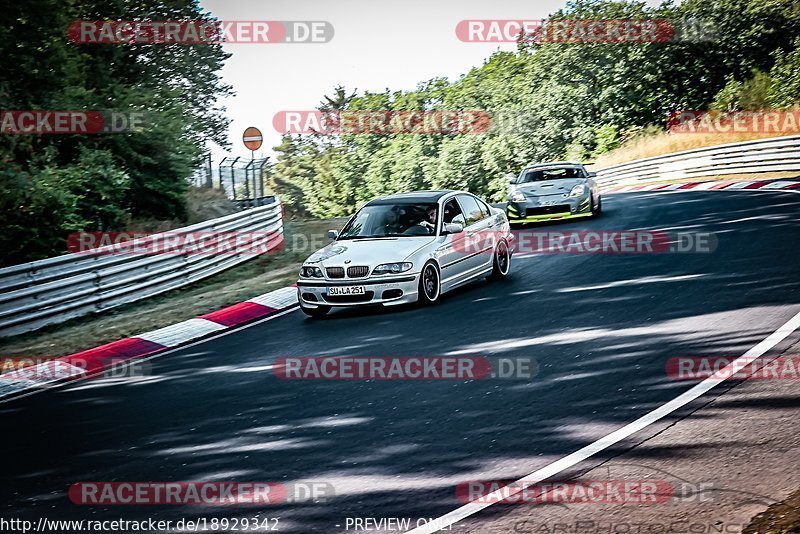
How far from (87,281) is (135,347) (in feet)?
12.0

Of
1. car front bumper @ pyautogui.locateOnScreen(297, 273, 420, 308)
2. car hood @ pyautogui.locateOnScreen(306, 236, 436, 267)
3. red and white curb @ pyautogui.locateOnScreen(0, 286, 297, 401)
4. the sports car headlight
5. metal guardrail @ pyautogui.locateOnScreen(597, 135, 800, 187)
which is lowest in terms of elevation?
red and white curb @ pyautogui.locateOnScreen(0, 286, 297, 401)

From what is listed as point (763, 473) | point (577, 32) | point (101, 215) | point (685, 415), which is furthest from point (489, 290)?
point (577, 32)

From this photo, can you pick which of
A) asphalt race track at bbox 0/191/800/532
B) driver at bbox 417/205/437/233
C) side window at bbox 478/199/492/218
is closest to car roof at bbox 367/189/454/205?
driver at bbox 417/205/437/233

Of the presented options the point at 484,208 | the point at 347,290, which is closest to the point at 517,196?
the point at 484,208

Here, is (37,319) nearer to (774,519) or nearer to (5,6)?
(5,6)

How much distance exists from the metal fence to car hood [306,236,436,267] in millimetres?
12922

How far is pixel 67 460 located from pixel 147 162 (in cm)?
1671

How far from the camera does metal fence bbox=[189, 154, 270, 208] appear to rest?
2654 centimetres

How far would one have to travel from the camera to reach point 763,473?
5199 mm

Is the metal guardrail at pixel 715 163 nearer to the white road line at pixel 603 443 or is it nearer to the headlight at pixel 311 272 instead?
the headlight at pixel 311 272

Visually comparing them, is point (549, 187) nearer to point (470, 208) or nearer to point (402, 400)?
point (470, 208)

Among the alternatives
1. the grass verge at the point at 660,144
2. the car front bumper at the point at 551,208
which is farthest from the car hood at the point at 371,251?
the grass verge at the point at 660,144

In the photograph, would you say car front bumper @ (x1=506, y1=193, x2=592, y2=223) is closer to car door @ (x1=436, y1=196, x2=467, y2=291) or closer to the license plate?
car door @ (x1=436, y1=196, x2=467, y2=291)

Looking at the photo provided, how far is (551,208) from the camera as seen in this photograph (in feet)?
67.5
